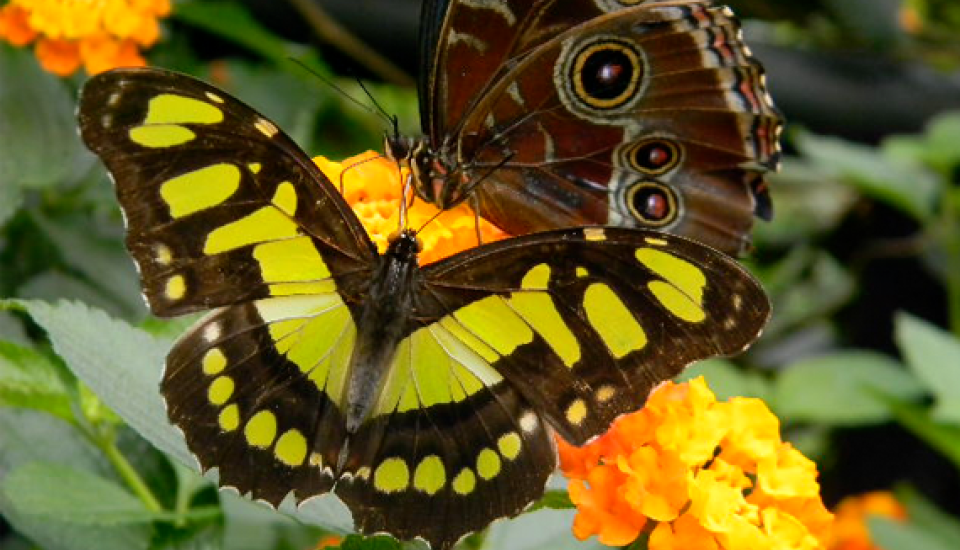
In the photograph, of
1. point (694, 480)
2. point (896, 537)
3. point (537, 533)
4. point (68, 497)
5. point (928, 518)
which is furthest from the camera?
point (928, 518)

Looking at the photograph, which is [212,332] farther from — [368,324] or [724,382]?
[724,382]

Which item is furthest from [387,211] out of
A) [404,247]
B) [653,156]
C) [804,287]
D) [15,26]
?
[804,287]

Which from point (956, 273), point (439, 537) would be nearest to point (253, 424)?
point (439, 537)

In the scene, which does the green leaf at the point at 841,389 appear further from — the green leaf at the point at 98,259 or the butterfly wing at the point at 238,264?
the butterfly wing at the point at 238,264

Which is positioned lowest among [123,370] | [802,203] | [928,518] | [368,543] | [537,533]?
[928,518]

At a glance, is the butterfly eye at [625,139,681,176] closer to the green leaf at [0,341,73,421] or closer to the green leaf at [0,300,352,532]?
the green leaf at [0,300,352,532]

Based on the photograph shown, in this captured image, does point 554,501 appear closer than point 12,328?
Yes
